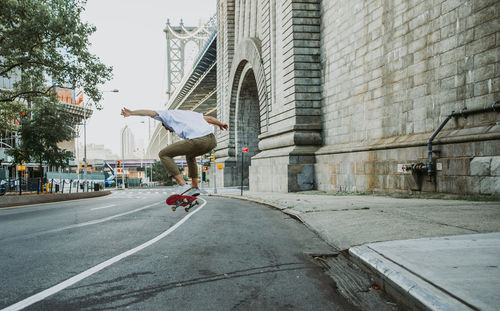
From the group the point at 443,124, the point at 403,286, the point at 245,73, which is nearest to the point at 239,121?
the point at 245,73

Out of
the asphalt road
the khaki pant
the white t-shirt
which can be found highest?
the white t-shirt

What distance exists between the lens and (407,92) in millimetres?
12977

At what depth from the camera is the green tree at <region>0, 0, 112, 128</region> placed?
17438 millimetres

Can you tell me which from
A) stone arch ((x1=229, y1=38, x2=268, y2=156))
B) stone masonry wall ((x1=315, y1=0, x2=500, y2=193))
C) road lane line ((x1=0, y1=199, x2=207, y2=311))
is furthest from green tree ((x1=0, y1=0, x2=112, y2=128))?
road lane line ((x1=0, y1=199, x2=207, y2=311))

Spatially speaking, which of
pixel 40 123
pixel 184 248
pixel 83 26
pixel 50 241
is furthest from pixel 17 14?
pixel 184 248

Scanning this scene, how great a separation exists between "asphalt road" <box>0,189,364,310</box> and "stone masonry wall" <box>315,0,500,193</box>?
6.19 m

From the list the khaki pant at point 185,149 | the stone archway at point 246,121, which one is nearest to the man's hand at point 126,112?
the khaki pant at point 185,149

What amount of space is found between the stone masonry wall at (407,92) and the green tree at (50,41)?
12791 mm

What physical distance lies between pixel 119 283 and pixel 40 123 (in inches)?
1030

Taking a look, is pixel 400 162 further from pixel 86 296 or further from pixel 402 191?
pixel 86 296

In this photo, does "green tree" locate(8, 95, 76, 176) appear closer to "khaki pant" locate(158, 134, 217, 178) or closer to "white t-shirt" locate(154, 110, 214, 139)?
"khaki pant" locate(158, 134, 217, 178)

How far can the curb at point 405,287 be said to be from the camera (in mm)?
2654

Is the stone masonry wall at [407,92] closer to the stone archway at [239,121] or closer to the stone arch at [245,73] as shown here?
the stone arch at [245,73]

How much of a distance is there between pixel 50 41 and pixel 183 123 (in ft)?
52.4
